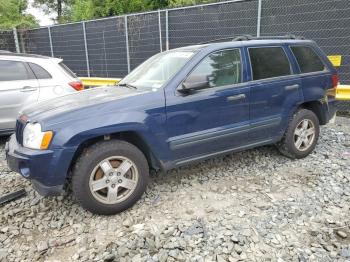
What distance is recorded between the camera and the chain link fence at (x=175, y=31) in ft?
23.7

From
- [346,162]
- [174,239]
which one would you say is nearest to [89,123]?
[174,239]

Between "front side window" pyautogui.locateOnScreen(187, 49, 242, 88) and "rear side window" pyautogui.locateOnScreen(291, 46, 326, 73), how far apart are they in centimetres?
110

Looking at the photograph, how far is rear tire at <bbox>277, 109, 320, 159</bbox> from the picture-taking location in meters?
4.77

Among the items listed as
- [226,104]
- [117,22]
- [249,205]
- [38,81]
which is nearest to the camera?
[249,205]

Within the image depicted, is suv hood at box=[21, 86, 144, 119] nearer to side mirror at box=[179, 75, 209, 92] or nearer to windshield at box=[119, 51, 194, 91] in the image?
windshield at box=[119, 51, 194, 91]

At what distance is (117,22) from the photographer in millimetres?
10617

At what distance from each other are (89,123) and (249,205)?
1.97 m

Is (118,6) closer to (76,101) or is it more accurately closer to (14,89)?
(14,89)

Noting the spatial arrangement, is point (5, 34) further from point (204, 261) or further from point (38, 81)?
point (204, 261)

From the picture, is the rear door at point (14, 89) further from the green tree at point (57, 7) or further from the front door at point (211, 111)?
the green tree at point (57, 7)

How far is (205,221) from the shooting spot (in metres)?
3.42

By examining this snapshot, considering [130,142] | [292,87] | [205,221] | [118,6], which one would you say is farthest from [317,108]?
[118,6]

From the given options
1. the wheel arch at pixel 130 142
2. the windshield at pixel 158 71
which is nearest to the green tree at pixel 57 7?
the windshield at pixel 158 71

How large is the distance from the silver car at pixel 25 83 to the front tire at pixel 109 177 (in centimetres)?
314
